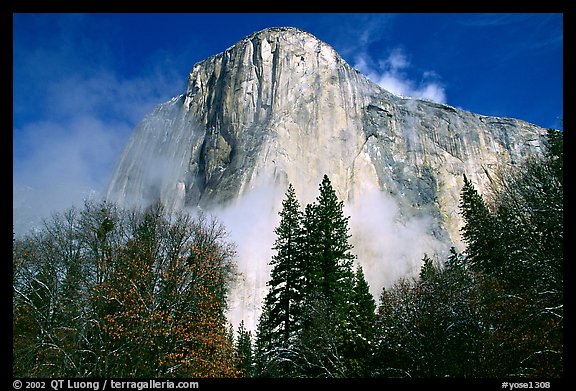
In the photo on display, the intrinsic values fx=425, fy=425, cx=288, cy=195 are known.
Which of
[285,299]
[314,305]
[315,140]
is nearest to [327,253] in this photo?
[285,299]

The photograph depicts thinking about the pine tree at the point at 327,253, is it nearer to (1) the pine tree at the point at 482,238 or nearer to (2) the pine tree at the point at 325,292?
(2) the pine tree at the point at 325,292

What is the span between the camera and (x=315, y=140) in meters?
75.7

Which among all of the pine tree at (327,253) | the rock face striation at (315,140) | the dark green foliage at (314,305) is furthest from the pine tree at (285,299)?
the rock face striation at (315,140)

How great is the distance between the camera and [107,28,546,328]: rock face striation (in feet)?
237

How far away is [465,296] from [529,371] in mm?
5184

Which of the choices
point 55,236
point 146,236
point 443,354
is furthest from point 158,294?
point 443,354

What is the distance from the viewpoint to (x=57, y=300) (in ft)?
66.3

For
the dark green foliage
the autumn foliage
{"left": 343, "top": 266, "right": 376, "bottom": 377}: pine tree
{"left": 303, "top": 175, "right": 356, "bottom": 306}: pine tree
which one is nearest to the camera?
the autumn foliage

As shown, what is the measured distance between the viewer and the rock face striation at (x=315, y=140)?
72.1 meters

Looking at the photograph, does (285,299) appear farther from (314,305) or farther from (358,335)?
(358,335)

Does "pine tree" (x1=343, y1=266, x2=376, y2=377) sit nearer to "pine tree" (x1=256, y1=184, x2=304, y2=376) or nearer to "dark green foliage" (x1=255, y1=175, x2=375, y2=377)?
"dark green foliage" (x1=255, y1=175, x2=375, y2=377)

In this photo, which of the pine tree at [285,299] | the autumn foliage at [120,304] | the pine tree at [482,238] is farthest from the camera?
the pine tree at [482,238]

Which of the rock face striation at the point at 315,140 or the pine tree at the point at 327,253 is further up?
the rock face striation at the point at 315,140

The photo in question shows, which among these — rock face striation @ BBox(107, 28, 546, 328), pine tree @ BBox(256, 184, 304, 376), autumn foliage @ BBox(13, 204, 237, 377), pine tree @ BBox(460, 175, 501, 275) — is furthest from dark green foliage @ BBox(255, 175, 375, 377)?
rock face striation @ BBox(107, 28, 546, 328)
